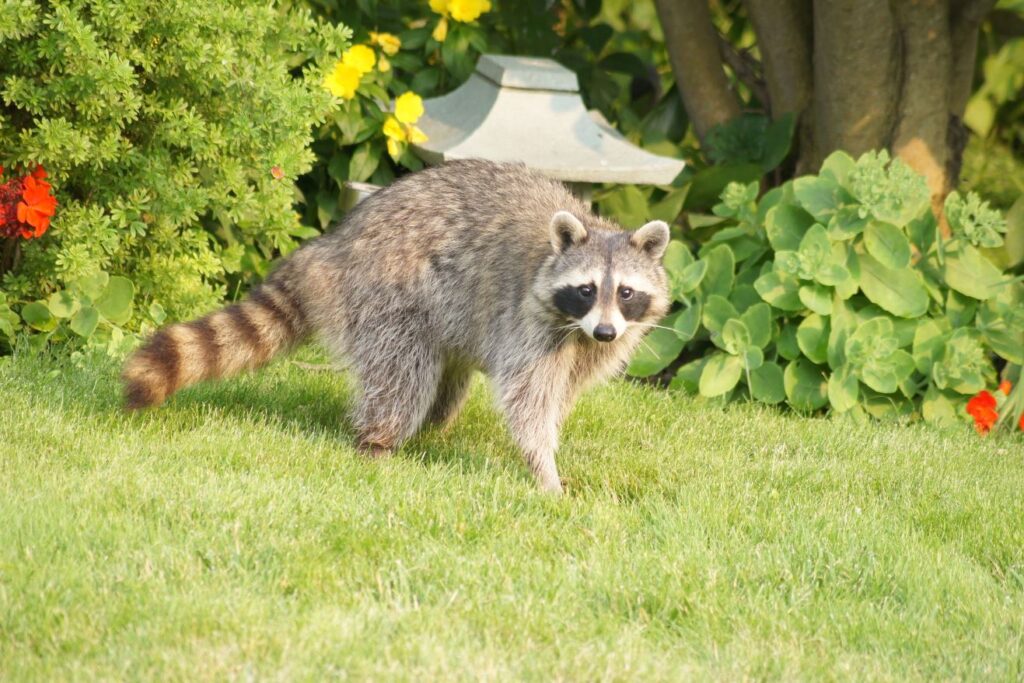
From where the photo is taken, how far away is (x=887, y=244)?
516 centimetres

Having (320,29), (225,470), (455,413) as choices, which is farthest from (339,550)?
(320,29)

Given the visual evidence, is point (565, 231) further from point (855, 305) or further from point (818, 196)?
point (855, 305)

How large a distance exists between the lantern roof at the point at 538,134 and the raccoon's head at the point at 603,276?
3.93ft

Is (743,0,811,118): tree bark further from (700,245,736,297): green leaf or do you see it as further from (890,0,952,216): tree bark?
(700,245,736,297): green leaf

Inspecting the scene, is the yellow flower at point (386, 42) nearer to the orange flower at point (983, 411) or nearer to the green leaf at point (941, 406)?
the green leaf at point (941, 406)

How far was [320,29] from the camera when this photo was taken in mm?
5074

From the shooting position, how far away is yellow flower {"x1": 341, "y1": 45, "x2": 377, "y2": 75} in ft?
18.1

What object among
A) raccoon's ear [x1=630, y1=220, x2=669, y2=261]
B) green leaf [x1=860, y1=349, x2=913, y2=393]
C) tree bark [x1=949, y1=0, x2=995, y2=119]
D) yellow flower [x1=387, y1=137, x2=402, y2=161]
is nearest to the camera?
raccoon's ear [x1=630, y1=220, x2=669, y2=261]

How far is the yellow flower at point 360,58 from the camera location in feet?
18.1

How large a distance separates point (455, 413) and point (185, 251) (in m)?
1.29

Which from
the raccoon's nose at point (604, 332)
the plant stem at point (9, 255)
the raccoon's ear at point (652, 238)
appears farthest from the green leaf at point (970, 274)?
the plant stem at point (9, 255)

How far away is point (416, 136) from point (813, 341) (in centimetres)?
189

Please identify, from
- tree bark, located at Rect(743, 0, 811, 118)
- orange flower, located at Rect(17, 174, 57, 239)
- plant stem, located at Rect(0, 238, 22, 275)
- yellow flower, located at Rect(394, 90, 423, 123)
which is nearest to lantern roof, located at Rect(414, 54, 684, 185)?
yellow flower, located at Rect(394, 90, 423, 123)

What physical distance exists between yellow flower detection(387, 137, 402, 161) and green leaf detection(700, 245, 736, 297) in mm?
1410
